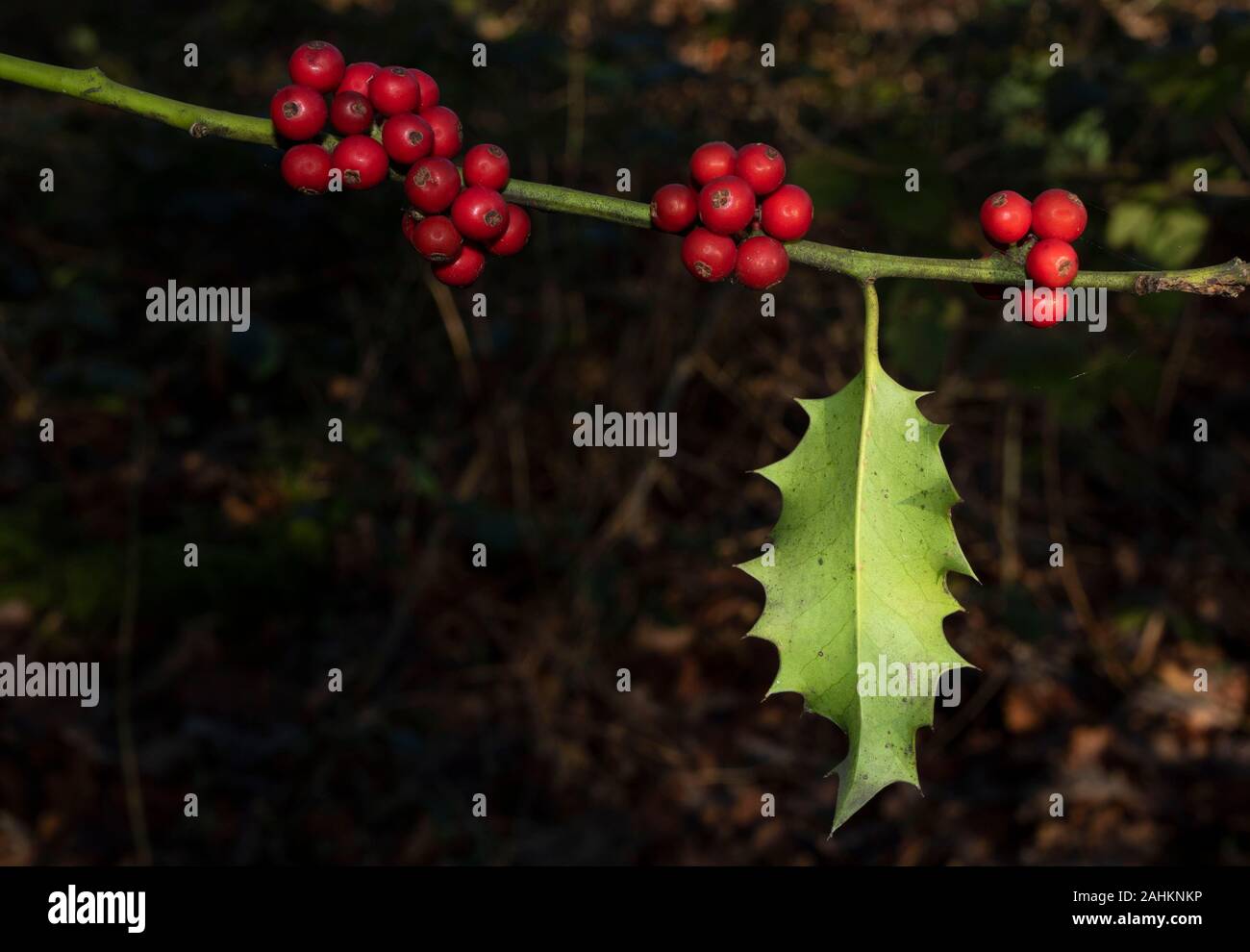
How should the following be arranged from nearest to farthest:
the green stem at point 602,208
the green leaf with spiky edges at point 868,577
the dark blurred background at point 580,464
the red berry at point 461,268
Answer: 1. the green stem at point 602,208
2. the green leaf with spiky edges at point 868,577
3. the red berry at point 461,268
4. the dark blurred background at point 580,464

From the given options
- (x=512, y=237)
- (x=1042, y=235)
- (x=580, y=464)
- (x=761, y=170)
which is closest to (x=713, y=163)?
(x=761, y=170)

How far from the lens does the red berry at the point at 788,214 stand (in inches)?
40.6

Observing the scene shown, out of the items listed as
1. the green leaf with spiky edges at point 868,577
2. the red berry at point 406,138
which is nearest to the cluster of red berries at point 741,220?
the green leaf with spiky edges at point 868,577

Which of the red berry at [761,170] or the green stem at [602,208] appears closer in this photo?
the green stem at [602,208]

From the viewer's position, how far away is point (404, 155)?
1029mm

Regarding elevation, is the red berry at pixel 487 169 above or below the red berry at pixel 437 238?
above

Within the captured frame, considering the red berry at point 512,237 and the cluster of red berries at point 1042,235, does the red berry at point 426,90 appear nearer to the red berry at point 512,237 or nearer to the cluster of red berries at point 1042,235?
the red berry at point 512,237

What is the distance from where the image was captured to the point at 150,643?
14.6 ft

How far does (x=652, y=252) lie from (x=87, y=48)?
274 cm

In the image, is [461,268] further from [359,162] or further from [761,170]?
[761,170]

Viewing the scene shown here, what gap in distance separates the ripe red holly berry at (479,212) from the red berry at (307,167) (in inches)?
4.5

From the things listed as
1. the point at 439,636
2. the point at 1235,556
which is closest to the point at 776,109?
the point at 439,636

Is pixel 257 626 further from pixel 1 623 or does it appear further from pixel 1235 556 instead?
pixel 1235 556

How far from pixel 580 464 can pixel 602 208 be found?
4588 mm
